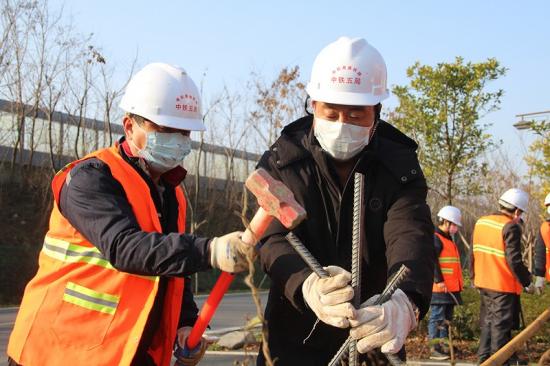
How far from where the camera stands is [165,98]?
136 inches

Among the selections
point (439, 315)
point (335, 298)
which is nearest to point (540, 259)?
point (439, 315)

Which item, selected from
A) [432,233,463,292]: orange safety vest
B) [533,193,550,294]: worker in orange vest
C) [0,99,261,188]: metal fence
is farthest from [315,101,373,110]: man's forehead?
[0,99,261,188]: metal fence

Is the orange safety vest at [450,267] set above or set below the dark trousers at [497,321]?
above

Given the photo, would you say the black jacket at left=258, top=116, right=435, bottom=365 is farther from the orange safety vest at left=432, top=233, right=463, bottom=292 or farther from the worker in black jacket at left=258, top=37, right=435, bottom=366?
the orange safety vest at left=432, top=233, right=463, bottom=292

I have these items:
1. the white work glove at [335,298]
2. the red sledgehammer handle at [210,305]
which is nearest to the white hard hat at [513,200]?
the red sledgehammer handle at [210,305]

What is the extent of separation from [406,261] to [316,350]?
0.55m

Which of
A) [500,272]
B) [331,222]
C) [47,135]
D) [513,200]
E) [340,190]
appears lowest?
[500,272]

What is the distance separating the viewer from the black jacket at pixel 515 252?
8320 millimetres

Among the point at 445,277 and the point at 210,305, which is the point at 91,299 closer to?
the point at 210,305

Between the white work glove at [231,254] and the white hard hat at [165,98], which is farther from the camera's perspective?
the white hard hat at [165,98]

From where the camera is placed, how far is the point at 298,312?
305 centimetres

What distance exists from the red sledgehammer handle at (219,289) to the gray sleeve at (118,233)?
0.16 m

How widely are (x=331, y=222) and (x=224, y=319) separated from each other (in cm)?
1087

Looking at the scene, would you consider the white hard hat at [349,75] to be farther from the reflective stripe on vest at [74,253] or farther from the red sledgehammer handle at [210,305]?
the reflective stripe on vest at [74,253]
